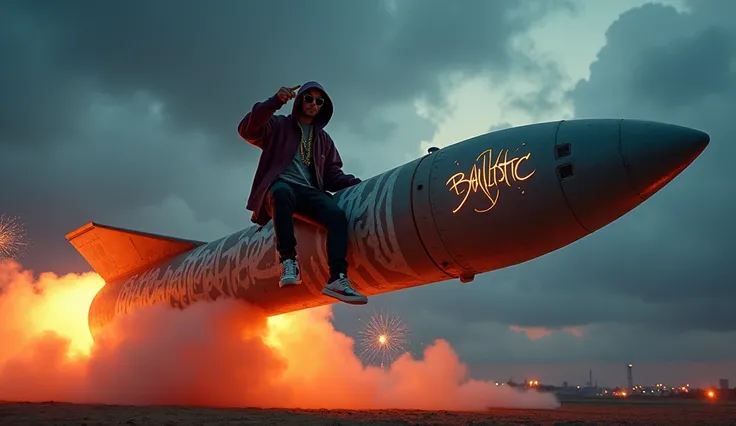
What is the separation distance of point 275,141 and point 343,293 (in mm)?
2718

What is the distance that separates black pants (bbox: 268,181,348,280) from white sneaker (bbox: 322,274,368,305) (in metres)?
0.19

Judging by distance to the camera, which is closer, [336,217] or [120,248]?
[336,217]

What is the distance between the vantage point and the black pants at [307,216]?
25.6 ft

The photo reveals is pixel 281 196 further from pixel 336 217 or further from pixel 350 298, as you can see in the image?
pixel 350 298

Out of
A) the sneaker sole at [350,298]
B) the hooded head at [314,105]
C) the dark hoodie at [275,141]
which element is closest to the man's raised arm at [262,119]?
the dark hoodie at [275,141]

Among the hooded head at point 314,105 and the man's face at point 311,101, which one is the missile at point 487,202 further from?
the man's face at point 311,101

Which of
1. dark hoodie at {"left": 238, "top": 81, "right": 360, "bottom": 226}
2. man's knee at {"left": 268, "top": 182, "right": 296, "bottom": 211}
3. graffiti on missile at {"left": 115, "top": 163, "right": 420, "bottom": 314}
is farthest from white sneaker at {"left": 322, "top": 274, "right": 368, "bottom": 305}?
dark hoodie at {"left": 238, "top": 81, "right": 360, "bottom": 226}

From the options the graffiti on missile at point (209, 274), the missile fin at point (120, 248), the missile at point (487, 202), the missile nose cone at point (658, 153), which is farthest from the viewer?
the missile fin at point (120, 248)

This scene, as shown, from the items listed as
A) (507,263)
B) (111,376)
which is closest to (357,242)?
(507,263)

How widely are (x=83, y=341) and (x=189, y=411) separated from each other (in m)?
9.49

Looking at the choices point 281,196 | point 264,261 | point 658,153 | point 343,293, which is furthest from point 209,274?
point 658,153

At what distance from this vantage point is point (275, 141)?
873cm

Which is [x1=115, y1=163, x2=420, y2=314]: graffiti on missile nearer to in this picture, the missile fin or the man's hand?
the missile fin

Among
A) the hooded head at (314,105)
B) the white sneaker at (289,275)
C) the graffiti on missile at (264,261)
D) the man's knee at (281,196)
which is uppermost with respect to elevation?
the hooded head at (314,105)
